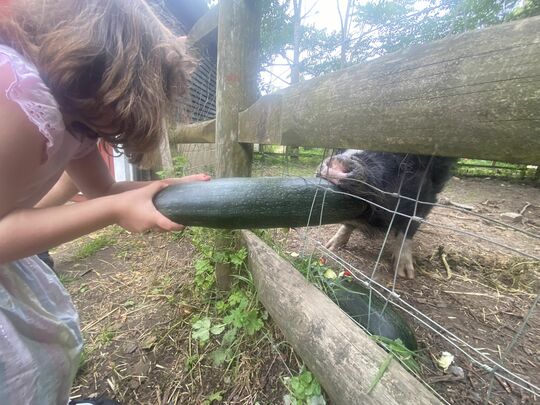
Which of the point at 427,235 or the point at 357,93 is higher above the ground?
the point at 357,93

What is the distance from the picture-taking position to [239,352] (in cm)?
139

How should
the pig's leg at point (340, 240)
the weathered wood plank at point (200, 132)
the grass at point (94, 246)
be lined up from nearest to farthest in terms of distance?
Result: the weathered wood plank at point (200, 132)
the pig's leg at point (340, 240)
the grass at point (94, 246)

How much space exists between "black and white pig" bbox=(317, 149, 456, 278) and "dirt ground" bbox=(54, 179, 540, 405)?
12.5 inches

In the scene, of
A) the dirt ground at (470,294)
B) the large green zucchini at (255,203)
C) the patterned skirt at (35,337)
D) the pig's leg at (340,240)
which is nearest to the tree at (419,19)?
the dirt ground at (470,294)

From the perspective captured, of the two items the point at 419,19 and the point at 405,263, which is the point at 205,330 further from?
the point at 419,19

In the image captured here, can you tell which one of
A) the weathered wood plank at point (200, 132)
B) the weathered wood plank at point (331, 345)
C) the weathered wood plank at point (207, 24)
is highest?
the weathered wood plank at point (207, 24)

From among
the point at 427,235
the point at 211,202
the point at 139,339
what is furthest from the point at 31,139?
the point at 427,235

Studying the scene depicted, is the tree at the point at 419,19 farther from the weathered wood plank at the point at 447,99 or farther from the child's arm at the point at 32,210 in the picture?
the child's arm at the point at 32,210

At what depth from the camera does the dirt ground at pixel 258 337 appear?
4.25ft

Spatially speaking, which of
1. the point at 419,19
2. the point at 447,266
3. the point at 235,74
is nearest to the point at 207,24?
the point at 235,74

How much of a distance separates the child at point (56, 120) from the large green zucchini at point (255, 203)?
10cm

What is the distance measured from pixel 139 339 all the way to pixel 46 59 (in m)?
1.47

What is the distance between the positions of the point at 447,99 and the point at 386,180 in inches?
36.6

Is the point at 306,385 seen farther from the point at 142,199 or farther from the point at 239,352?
A: the point at 142,199
